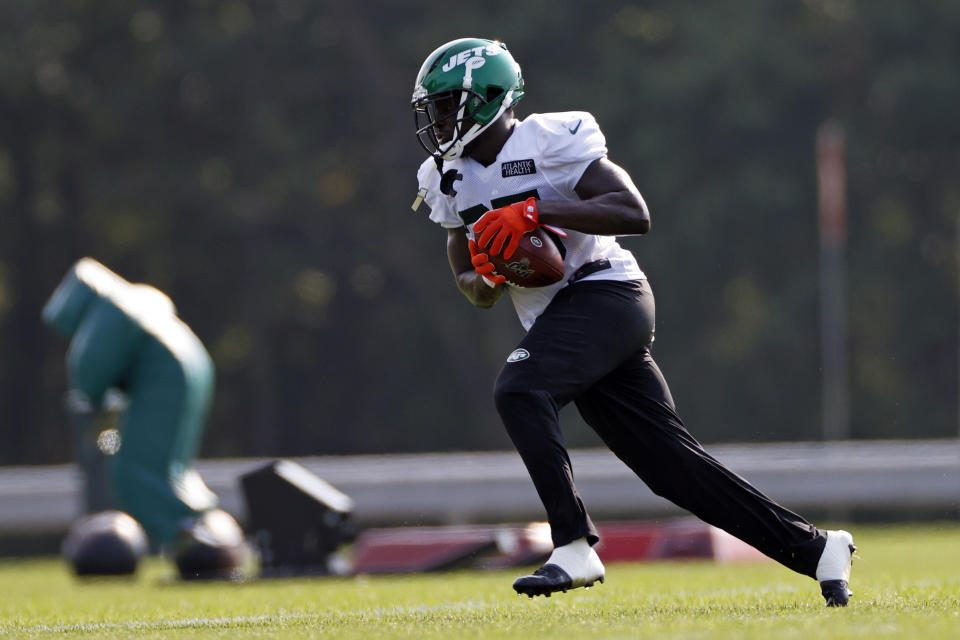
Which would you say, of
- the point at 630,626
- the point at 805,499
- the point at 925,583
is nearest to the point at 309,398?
the point at 805,499

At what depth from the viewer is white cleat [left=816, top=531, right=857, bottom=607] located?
5.19 m

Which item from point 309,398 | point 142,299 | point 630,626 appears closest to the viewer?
point 630,626

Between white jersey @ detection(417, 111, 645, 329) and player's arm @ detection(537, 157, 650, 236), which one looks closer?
player's arm @ detection(537, 157, 650, 236)

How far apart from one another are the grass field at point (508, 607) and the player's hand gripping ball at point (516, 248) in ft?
3.40

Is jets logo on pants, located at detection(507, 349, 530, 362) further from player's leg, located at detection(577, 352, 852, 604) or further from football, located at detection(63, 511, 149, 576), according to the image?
football, located at detection(63, 511, 149, 576)

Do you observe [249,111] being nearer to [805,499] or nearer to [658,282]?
[658,282]

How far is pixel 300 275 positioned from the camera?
25344mm

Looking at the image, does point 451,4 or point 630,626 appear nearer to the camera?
point 630,626

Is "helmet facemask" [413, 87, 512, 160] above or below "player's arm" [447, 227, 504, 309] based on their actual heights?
above

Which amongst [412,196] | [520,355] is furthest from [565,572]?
[412,196]

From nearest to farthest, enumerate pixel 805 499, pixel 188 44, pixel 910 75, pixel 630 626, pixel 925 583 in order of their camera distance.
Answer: pixel 630 626
pixel 925 583
pixel 805 499
pixel 910 75
pixel 188 44

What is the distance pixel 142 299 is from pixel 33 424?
1448cm

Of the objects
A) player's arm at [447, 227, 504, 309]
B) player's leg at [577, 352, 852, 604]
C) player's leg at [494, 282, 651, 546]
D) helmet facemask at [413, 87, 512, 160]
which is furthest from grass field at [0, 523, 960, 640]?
helmet facemask at [413, 87, 512, 160]

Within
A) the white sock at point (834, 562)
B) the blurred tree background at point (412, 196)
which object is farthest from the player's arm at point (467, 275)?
the blurred tree background at point (412, 196)
